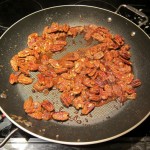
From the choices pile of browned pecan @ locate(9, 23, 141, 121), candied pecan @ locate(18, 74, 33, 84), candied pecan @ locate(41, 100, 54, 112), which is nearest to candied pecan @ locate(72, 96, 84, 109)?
pile of browned pecan @ locate(9, 23, 141, 121)

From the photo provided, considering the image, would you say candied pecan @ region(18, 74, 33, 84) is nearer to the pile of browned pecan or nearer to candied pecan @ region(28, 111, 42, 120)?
the pile of browned pecan

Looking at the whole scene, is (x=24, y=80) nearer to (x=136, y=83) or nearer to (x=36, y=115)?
(x=36, y=115)

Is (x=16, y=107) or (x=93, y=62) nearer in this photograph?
(x=16, y=107)

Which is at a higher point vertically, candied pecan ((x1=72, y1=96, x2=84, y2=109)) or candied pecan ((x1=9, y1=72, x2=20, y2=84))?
candied pecan ((x1=9, y1=72, x2=20, y2=84))

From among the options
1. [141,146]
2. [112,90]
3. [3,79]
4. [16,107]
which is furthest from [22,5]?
[141,146]

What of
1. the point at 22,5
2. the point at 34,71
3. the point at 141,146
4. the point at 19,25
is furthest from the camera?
the point at 22,5

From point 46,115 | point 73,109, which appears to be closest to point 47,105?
point 46,115

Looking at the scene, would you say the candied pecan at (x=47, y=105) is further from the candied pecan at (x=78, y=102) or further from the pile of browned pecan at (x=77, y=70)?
the candied pecan at (x=78, y=102)

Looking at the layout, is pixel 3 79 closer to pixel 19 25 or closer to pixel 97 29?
pixel 19 25
